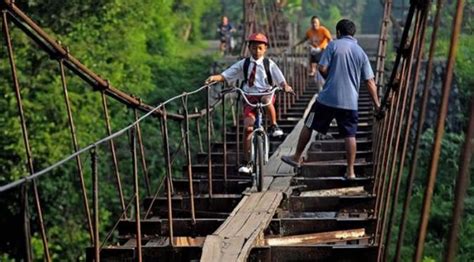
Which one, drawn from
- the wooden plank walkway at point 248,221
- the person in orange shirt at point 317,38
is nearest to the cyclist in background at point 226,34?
the person in orange shirt at point 317,38

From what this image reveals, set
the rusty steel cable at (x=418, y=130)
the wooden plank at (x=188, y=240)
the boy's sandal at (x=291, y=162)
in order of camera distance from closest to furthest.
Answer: the rusty steel cable at (x=418, y=130), the wooden plank at (x=188, y=240), the boy's sandal at (x=291, y=162)

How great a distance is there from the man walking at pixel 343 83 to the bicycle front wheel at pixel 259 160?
0.36m

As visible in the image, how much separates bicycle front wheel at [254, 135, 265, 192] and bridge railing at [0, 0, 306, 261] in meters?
0.33

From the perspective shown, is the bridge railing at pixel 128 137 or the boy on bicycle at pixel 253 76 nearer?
the bridge railing at pixel 128 137

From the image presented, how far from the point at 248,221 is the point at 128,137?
637 cm

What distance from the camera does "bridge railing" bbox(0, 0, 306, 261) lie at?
5.03 meters

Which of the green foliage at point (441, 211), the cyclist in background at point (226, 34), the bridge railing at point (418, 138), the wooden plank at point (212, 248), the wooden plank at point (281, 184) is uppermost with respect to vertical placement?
the bridge railing at point (418, 138)

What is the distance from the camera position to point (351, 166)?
8523 mm

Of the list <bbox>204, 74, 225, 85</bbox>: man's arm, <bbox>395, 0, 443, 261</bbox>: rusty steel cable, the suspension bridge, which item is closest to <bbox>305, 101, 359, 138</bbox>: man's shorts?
the suspension bridge

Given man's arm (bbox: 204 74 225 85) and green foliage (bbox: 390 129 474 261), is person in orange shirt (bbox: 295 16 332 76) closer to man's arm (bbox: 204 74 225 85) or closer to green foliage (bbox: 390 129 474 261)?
green foliage (bbox: 390 129 474 261)

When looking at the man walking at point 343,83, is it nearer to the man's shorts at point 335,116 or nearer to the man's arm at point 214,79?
the man's shorts at point 335,116

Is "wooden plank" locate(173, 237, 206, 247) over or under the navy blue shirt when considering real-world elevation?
under

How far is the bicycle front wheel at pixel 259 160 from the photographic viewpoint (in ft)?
26.8

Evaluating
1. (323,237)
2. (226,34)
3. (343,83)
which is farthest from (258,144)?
(226,34)
